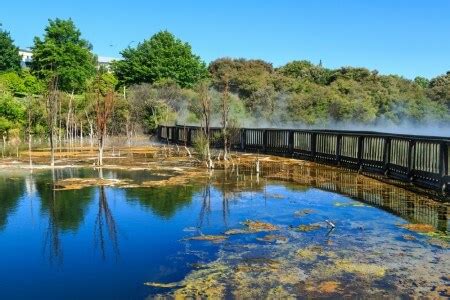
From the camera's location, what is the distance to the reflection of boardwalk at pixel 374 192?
8.83m

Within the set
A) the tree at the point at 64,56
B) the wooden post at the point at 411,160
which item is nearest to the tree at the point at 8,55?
the tree at the point at 64,56

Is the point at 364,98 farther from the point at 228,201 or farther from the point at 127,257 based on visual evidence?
the point at 127,257

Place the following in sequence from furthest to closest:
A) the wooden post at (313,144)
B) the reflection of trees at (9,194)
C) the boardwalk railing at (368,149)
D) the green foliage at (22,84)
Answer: the green foliage at (22,84) → the wooden post at (313,144) → the boardwalk railing at (368,149) → the reflection of trees at (9,194)

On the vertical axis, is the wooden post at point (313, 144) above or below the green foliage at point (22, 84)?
below

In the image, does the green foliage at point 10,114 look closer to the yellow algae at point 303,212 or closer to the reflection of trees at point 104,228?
the reflection of trees at point 104,228

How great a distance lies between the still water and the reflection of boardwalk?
0.05 meters

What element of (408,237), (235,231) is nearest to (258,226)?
(235,231)

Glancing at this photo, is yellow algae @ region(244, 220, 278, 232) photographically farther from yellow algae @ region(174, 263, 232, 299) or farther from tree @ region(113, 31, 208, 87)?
tree @ region(113, 31, 208, 87)

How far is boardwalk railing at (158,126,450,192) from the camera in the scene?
1121 cm

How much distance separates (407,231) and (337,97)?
41.5 meters

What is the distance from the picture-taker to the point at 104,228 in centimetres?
794

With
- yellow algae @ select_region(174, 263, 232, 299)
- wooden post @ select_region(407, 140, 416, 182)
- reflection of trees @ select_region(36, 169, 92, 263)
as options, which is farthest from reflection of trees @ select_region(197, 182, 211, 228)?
wooden post @ select_region(407, 140, 416, 182)

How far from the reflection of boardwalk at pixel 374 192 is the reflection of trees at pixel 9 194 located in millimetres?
7034

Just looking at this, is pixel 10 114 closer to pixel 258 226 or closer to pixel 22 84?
pixel 22 84
